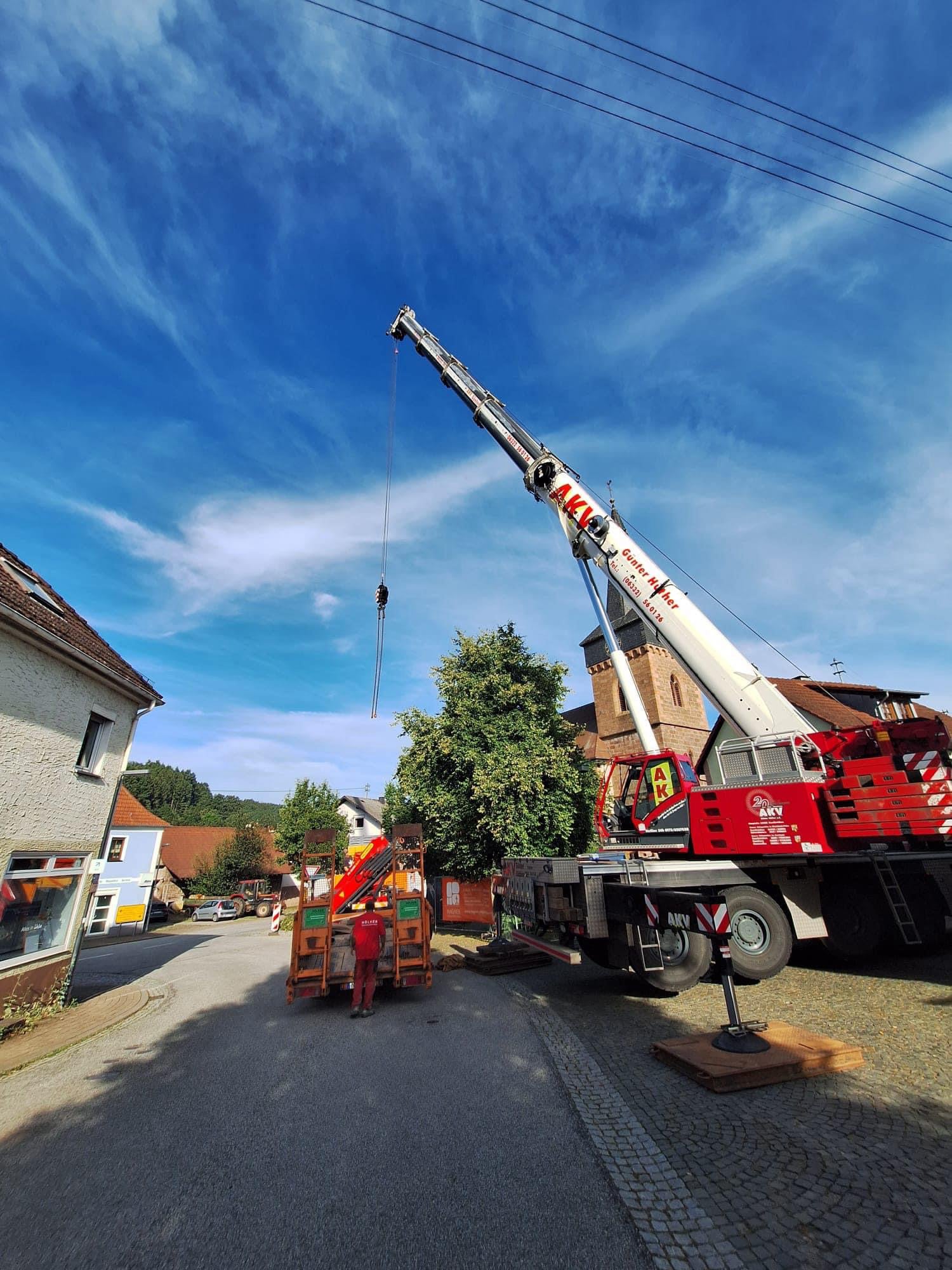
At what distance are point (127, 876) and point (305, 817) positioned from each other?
10.7 metres

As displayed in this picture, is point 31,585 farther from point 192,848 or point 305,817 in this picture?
point 192,848

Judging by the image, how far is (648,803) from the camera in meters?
9.62

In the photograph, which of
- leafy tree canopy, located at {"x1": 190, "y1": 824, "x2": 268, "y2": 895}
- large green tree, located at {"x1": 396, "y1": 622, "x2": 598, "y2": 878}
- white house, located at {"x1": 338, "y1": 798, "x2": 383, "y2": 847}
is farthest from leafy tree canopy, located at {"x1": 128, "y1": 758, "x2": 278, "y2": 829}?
large green tree, located at {"x1": 396, "y1": 622, "x2": 598, "y2": 878}

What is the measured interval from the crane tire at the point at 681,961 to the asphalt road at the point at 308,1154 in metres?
2.03

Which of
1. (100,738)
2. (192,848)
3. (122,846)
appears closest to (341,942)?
(100,738)

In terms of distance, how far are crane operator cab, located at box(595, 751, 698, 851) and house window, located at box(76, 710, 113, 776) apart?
9.48 metres

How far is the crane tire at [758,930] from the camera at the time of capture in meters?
7.63

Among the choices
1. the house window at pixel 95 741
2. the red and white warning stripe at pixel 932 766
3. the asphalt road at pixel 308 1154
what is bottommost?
the asphalt road at pixel 308 1154

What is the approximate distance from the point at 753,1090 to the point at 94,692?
11.2m

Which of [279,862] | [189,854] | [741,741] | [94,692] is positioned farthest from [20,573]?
[189,854]

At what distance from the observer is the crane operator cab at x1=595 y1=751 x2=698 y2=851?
8977 mm

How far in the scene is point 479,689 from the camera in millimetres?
17125

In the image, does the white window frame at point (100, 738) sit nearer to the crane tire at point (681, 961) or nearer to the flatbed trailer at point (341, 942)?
the flatbed trailer at point (341, 942)

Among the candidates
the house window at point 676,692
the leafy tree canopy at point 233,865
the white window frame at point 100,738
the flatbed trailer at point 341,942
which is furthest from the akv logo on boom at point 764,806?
the leafy tree canopy at point 233,865
